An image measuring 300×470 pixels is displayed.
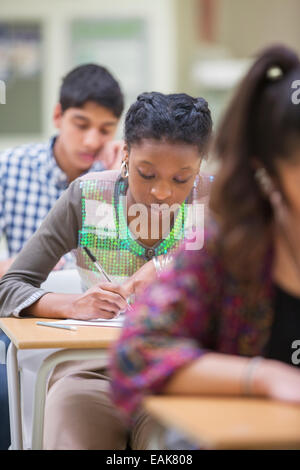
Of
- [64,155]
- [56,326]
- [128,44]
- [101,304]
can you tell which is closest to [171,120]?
[101,304]

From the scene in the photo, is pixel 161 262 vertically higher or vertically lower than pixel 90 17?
lower

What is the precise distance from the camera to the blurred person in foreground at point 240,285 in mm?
1161

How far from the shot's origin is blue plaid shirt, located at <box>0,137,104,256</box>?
3137 mm

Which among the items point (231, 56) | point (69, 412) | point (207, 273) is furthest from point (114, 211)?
point (231, 56)

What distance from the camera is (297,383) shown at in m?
1.13

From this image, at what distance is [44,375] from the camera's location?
68.4 inches

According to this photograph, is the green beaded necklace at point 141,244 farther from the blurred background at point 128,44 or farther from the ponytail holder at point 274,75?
the blurred background at point 128,44

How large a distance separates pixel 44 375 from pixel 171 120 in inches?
30.1

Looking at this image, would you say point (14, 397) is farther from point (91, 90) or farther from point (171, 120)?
point (91, 90)

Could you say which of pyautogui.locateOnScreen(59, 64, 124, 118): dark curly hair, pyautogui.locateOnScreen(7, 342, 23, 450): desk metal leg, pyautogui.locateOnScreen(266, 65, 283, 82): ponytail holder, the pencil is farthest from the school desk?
pyautogui.locateOnScreen(59, 64, 124, 118): dark curly hair

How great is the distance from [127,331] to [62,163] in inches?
79.5

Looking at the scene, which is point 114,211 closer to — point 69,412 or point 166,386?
point 69,412

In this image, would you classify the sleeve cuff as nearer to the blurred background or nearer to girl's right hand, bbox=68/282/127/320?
girl's right hand, bbox=68/282/127/320

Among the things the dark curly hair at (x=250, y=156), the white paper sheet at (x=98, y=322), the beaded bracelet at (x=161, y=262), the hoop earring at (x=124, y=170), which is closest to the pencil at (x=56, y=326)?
the white paper sheet at (x=98, y=322)
